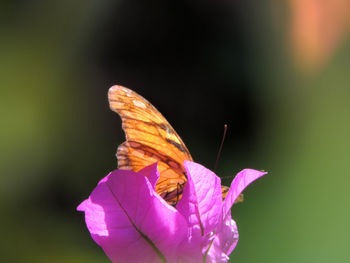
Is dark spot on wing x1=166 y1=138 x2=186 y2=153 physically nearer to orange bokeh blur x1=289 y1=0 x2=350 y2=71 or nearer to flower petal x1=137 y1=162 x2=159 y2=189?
flower petal x1=137 y1=162 x2=159 y2=189

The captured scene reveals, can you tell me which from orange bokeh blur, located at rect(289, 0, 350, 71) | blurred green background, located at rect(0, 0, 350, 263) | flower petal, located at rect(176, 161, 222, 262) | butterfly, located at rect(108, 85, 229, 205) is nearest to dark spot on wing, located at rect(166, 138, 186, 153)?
butterfly, located at rect(108, 85, 229, 205)

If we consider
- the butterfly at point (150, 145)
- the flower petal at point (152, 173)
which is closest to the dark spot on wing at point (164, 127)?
the butterfly at point (150, 145)

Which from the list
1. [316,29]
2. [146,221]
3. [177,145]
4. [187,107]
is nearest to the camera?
[146,221]

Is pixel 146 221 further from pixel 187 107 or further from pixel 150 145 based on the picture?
pixel 187 107

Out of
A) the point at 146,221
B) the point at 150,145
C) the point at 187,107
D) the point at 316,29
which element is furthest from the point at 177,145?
the point at 316,29

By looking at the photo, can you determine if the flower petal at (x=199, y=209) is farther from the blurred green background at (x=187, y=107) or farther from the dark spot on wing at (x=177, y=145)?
the blurred green background at (x=187, y=107)

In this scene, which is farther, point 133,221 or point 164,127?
point 164,127
